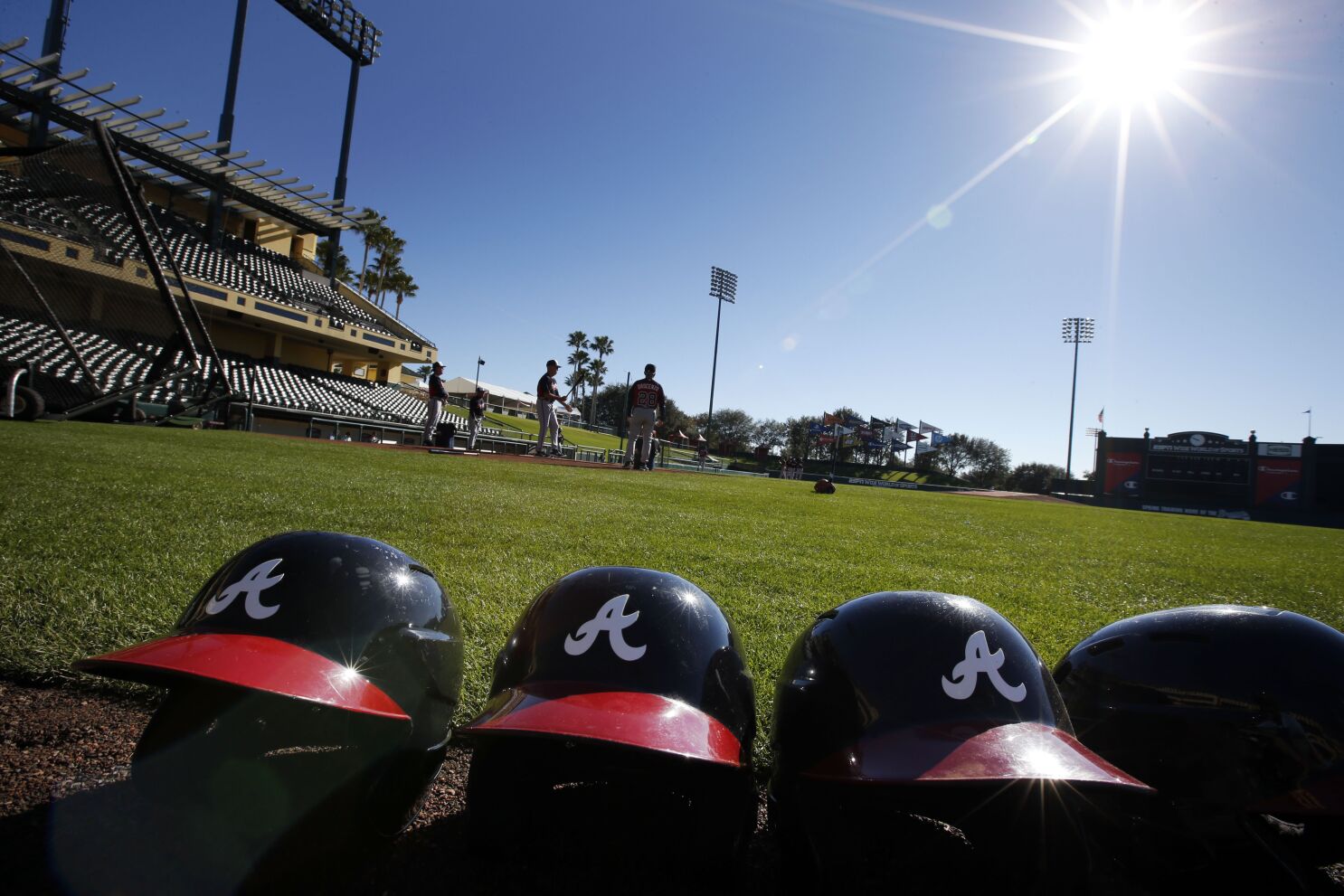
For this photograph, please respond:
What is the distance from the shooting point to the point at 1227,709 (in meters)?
1.54

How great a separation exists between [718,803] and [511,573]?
247cm

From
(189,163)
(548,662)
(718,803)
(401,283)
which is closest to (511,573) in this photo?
(548,662)

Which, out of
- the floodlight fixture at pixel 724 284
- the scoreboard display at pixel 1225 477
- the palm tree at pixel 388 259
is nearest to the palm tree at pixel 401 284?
the palm tree at pixel 388 259

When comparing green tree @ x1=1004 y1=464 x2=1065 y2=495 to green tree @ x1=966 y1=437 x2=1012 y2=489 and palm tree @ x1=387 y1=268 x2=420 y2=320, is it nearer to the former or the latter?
green tree @ x1=966 y1=437 x2=1012 y2=489

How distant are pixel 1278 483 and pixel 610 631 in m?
54.1

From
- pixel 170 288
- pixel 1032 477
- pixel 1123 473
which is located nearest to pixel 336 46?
pixel 170 288

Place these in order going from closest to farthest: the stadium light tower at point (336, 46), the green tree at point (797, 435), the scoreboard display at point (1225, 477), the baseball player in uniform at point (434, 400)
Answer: the baseball player in uniform at point (434, 400), the stadium light tower at point (336, 46), the scoreboard display at point (1225, 477), the green tree at point (797, 435)

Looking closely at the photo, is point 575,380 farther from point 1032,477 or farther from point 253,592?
point 253,592

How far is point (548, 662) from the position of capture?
1398 millimetres

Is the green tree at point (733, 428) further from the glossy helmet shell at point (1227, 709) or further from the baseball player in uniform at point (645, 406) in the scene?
the glossy helmet shell at point (1227, 709)

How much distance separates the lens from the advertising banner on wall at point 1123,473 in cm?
4347

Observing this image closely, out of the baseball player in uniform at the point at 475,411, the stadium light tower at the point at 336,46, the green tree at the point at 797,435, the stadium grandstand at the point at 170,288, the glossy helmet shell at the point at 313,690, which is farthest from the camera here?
the green tree at the point at 797,435

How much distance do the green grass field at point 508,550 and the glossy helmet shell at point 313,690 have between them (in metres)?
0.52

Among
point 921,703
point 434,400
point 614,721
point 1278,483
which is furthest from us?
point 1278,483
